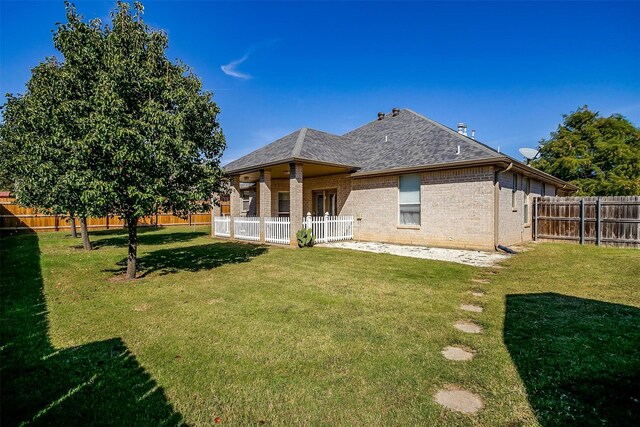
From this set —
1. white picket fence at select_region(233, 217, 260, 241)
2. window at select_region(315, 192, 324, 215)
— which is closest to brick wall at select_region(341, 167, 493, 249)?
window at select_region(315, 192, 324, 215)

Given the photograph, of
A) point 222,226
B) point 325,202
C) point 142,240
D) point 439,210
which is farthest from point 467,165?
point 142,240

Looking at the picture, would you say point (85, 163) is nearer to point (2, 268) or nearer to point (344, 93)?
point (2, 268)

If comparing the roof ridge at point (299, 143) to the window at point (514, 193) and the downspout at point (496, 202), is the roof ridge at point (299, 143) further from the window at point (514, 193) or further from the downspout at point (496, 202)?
the window at point (514, 193)

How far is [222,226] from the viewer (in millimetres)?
17266

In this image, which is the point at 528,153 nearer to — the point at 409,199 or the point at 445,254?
the point at 409,199

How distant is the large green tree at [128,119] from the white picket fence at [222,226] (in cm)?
939

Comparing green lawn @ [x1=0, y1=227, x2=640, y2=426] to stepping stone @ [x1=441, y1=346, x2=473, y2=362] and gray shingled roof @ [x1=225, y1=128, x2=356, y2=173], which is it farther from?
gray shingled roof @ [x1=225, y1=128, x2=356, y2=173]

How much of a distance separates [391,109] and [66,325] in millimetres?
18531

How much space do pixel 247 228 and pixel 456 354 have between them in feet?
43.2

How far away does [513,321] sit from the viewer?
4.48 meters

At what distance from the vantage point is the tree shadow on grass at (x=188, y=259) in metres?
8.51

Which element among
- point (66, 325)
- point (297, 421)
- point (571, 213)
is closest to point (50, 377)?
point (66, 325)

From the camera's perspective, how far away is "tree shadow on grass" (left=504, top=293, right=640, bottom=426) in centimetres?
245

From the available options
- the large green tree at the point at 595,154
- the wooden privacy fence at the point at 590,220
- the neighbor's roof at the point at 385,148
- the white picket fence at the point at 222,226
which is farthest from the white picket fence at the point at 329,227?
the large green tree at the point at 595,154
